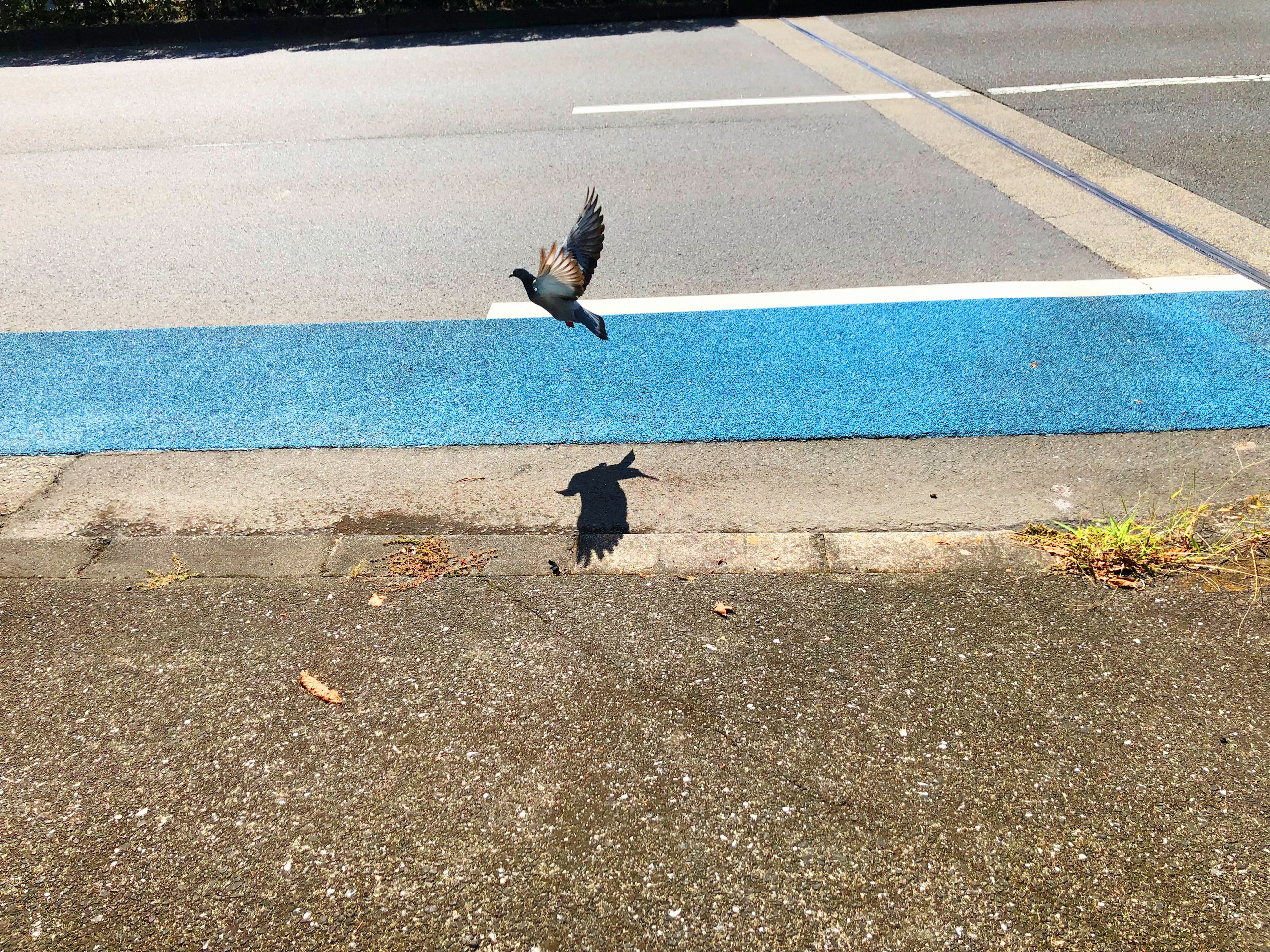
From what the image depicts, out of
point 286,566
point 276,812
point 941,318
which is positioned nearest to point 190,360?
point 286,566

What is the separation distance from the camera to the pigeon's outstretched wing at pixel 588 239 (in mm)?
3547

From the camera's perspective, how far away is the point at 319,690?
8.77ft

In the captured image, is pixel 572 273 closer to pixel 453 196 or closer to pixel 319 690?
pixel 319 690

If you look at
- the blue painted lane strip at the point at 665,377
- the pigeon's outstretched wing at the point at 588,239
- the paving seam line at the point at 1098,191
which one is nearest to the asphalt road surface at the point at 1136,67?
the paving seam line at the point at 1098,191

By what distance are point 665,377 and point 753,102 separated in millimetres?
5569

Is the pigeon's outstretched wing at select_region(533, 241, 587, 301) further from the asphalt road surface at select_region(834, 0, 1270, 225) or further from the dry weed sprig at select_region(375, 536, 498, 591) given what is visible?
the asphalt road surface at select_region(834, 0, 1270, 225)

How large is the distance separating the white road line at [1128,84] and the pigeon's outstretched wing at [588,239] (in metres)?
6.77

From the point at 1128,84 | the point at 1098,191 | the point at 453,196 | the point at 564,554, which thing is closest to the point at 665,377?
the point at 564,554

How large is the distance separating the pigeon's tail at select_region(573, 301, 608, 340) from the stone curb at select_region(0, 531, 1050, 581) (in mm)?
810

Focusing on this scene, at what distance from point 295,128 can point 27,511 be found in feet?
20.9

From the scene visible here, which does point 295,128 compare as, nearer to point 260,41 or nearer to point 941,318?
point 260,41

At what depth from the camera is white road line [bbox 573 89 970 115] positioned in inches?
344

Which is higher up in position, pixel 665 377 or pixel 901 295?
pixel 901 295

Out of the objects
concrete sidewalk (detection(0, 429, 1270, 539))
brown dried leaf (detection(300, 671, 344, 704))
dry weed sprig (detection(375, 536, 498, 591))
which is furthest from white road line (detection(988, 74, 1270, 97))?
brown dried leaf (detection(300, 671, 344, 704))
